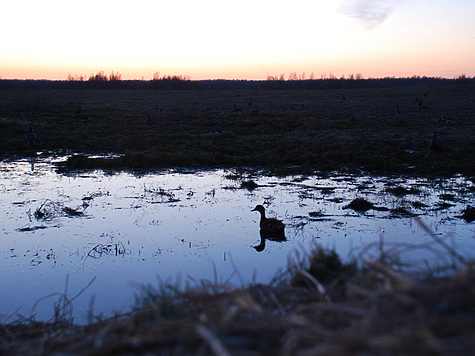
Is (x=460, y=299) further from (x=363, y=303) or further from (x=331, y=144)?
(x=331, y=144)

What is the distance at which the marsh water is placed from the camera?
17.2ft

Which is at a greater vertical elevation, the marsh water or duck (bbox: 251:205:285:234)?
duck (bbox: 251:205:285:234)

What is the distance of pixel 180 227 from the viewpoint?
7867 mm

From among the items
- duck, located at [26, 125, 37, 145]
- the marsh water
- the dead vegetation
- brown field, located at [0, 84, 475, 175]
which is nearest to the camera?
the dead vegetation

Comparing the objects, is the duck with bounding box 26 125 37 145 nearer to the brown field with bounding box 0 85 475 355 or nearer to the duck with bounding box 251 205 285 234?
the brown field with bounding box 0 85 475 355

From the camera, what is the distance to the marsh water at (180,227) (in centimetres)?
523

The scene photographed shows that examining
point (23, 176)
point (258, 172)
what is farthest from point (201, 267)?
point (23, 176)

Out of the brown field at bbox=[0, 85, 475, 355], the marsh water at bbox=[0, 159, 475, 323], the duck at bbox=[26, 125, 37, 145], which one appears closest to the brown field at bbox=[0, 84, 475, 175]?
the brown field at bbox=[0, 85, 475, 355]

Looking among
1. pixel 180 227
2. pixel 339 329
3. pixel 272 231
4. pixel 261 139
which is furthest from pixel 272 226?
pixel 261 139

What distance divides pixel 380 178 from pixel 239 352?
38.9ft

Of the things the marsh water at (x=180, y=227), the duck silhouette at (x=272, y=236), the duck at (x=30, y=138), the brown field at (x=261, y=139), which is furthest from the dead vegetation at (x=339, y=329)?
the duck at (x=30, y=138)

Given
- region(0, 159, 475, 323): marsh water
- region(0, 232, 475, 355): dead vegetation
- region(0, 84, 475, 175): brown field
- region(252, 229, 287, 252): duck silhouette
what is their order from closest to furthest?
region(0, 232, 475, 355): dead vegetation, region(0, 159, 475, 323): marsh water, region(252, 229, 287, 252): duck silhouette, region(0, 84, 475, 175): brown field

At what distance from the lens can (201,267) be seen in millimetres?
5898

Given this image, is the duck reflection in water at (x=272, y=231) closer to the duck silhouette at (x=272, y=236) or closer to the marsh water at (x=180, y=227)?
the duck silhouette at (x=272, y=236)
